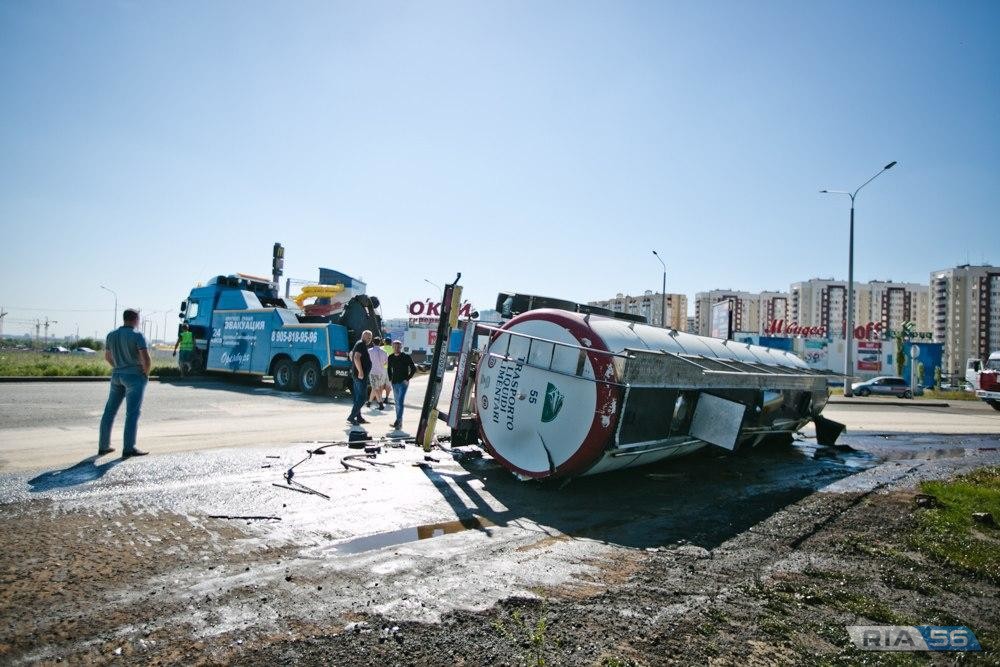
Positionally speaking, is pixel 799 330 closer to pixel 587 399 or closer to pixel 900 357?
pixel 900 357

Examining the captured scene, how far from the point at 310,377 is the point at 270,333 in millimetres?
2197

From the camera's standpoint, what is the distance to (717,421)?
706 centimetres

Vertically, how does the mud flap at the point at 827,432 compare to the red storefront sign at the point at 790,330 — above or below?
below

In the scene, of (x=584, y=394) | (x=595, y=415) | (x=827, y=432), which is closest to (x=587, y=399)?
(x=584, y=394)

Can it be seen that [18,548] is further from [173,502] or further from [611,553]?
[611,553]

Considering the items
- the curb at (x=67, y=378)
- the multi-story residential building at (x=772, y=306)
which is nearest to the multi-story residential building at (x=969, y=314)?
the multi-story residential building at (x=772, y=306)

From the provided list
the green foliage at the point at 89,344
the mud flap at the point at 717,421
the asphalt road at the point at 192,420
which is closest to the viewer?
the mud flap at the point at 717,421

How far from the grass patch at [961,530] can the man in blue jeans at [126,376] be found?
27.4ft

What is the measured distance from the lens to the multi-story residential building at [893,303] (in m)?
112

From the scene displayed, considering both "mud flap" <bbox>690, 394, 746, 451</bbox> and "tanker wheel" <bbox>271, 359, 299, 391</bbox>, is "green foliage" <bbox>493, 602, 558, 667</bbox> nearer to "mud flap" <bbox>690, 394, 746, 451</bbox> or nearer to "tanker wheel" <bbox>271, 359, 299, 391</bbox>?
"mud flap" <bbox>690, 394, 746, 451</bbox>

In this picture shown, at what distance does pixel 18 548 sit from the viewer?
12.8ft

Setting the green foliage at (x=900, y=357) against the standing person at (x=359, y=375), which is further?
the green foliage at (x=900, y=357)

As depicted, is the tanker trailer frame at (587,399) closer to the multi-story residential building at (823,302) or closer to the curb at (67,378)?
the curb at (67,378)

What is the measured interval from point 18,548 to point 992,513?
27.5 feet
